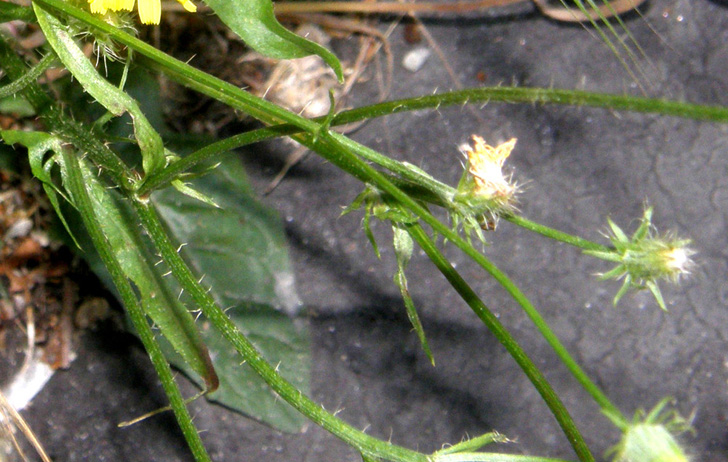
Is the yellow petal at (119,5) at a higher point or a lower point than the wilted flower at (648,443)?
lower

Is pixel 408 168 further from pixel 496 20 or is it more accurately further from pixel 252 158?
pixel 496 20

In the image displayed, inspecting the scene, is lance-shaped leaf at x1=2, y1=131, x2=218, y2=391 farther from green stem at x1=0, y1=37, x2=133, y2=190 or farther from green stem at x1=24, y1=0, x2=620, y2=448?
green stem at x1=24, y1=0, x2=620, y2=448

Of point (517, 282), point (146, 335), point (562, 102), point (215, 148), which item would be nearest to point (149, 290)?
point (146, 335)

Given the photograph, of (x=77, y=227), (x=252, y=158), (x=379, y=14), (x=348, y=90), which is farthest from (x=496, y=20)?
(x=77, y=227)

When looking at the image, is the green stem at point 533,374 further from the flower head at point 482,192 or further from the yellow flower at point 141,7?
the yellow flower at point 141,7

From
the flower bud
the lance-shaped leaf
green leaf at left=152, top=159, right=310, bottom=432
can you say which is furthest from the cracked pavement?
the flower bud

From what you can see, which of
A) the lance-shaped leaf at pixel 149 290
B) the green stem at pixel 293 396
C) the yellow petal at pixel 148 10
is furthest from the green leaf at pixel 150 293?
the yellow petal at pixel 148 10

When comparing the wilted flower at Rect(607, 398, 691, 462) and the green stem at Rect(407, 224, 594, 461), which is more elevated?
the wilted flower at Rect(607, 398, 691, 462)
